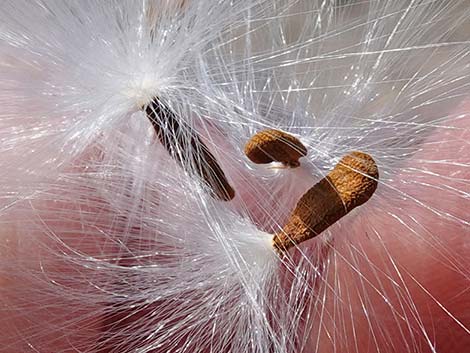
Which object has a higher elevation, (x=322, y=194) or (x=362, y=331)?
(x=322, y=194)

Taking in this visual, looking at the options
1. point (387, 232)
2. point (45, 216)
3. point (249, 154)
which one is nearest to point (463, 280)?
point (387, 232)

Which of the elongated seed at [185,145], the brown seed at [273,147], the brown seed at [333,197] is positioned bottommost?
the brown seed at [333,197]

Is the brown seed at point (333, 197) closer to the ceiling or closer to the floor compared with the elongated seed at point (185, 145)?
closer to the floor

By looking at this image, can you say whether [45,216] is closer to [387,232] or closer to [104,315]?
[104,315]

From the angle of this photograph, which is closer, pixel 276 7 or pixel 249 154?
pixel 249 154
